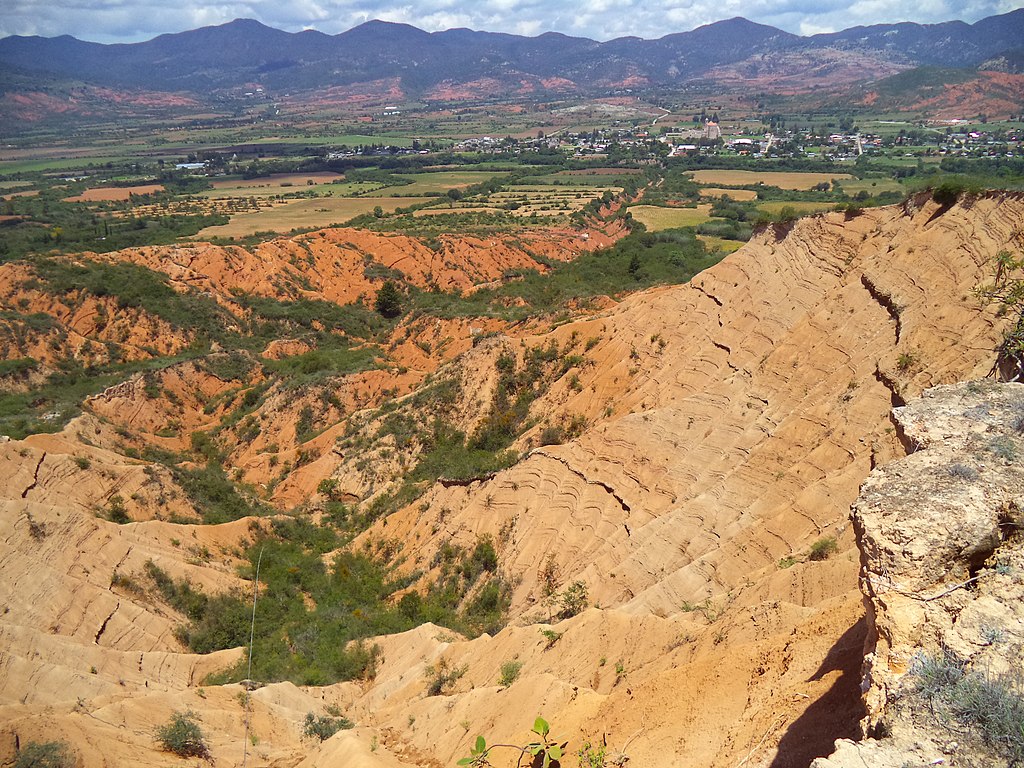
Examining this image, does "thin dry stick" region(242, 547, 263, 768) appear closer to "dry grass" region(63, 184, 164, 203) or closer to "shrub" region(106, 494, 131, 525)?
"shrub" region(106, 494, 131, 525)

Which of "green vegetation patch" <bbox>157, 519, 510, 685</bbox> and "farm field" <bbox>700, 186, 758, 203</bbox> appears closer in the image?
"green vegetation patch" <bbox>157, 519, 510, 685</bbox>

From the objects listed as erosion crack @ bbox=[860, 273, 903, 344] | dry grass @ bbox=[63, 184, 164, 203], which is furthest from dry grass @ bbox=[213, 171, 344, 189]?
erosion crack @ bbox=[860, 273, 903, 344]

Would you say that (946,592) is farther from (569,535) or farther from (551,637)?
(569,535)

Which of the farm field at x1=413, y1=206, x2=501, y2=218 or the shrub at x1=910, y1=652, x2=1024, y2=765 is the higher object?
the farm field at x1=413, y1=206, x2=501, y2=218

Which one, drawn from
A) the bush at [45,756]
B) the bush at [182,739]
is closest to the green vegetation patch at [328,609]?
the bush at [182,739]

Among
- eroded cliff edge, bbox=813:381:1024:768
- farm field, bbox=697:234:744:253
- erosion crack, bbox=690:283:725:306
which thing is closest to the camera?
eroded cliff edge, bbox=813:381:1024:768

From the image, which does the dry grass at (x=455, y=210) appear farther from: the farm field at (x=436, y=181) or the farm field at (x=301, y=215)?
the farm field at (x=436, y=181)
